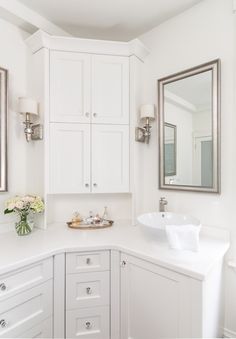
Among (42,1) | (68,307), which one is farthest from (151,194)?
(42,1)

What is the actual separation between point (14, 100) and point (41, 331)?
1.70 meters

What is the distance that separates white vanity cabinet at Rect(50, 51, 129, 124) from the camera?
183 cm

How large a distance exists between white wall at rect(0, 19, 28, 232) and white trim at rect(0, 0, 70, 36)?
2.8 inches

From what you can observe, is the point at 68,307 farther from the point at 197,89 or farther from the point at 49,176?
the point at 197,89

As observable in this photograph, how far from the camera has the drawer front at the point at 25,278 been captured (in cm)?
117

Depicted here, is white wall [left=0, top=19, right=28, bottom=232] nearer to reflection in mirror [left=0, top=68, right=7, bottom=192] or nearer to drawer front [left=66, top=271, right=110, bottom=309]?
reflection in mirror [left=0, top=68, right=7, bottom=192]

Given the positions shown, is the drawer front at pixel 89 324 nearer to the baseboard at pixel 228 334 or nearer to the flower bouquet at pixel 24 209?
the flower bouquet at pixel 24 209

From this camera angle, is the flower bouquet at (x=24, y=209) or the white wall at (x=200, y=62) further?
the flower bouquet at (x=24, y=209)

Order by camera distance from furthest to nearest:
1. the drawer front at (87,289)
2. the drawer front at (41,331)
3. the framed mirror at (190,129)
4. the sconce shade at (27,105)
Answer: the sconce shade at (27,105) < the framed mirror at (190,129) < the drawer front at (87,289) < the drawer front at (41,331)

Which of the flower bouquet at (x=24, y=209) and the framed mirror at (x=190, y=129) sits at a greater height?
the framed mirror at (x=190, y=129)

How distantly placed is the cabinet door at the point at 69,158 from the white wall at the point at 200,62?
0.58m

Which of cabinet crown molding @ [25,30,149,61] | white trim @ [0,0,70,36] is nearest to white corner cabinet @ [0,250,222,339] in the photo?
cabinet crown molding @ [25,30,149,61]

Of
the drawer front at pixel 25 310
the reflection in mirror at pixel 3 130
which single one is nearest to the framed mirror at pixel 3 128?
the reflection in mirror at pixel 3 130

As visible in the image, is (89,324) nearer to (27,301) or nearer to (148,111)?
(27,301)
